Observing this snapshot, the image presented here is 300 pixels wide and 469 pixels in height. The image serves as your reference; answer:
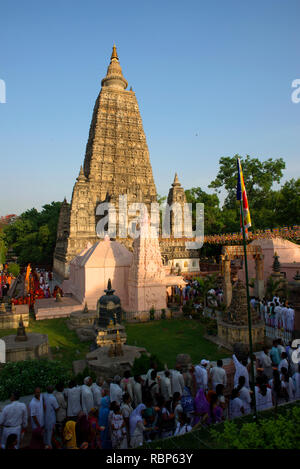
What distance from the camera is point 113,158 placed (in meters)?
38.9

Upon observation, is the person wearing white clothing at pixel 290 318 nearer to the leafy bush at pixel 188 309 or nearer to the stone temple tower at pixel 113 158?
the leafy bush at pixel 188 309

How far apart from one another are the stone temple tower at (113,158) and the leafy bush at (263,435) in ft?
102

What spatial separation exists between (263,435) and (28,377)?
4977 millimetres

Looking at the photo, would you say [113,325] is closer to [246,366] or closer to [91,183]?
[246,366]

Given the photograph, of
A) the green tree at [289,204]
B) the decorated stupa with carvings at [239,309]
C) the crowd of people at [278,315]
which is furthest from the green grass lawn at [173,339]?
the green tree at [289,204]

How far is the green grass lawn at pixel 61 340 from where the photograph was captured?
10914 mm

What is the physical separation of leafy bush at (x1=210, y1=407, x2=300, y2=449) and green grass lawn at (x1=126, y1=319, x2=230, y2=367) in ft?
17.0

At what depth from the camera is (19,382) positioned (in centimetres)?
680

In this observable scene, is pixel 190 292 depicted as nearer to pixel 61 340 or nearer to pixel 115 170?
pixel 61 340

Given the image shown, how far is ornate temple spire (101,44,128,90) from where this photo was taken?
1630 inches

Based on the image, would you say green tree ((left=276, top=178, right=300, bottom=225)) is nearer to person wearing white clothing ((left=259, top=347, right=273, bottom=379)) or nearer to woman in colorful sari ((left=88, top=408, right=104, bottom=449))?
person wearing white clothing ((left=259, top=347, right=273, bottom=379))

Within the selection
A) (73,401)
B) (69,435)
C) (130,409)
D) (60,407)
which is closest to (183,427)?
(130,409)
